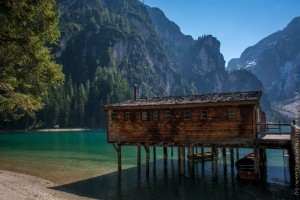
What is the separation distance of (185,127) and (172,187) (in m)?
6.25

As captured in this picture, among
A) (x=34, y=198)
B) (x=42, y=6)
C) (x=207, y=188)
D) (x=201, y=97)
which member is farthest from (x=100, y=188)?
(x=42, y=6)

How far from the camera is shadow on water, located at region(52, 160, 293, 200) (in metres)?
26.3

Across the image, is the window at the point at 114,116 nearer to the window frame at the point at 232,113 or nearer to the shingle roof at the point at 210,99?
the shingle roof at the point at 210,99

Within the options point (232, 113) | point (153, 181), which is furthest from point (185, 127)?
point (153, 181)

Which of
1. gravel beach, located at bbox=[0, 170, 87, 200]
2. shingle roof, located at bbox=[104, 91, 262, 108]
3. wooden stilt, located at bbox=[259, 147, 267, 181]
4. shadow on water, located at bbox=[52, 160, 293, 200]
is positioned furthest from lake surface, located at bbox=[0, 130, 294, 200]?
shingle roof, located at bbox=[104, 91, 262, 108]

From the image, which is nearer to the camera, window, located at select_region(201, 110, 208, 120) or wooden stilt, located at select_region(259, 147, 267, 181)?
window, located at select_region(201, 110, 208, 120)

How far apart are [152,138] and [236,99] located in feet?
33.3

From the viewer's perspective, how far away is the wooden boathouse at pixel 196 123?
95.1 feet

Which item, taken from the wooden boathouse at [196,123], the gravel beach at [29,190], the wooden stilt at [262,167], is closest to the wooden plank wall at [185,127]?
the wooden boathouse at [196,123]

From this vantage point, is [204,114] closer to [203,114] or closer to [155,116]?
[203,114]

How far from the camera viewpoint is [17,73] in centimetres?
1700

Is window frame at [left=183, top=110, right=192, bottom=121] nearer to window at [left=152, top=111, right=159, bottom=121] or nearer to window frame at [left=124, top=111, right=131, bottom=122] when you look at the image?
window at [left=152, top=111, right=159, bottom=121]

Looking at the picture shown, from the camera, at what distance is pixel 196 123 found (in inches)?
1240

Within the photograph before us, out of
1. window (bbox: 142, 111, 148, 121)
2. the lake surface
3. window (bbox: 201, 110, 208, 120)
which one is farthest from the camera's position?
window (bbox: 142, 111, 148, 121)
